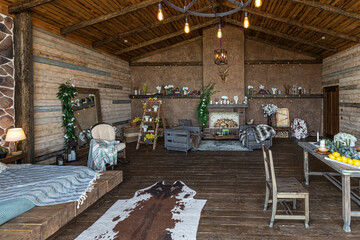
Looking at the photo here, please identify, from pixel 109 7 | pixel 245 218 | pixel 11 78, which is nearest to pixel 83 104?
pixel 11 78

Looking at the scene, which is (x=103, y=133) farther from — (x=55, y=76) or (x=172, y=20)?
(x=172, y=20)

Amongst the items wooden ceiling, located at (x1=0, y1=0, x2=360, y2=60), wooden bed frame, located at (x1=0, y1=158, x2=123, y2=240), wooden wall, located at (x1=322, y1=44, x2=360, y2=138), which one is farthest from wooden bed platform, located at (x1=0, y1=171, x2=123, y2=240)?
wooden wall, located at (x1=322, y1=44, x2=360, y2=138)

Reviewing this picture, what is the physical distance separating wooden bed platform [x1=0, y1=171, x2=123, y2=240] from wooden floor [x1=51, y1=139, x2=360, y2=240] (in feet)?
0.63

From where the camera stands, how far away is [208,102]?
9.66 m

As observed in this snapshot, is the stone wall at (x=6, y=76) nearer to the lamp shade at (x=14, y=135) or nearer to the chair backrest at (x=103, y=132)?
the lamp shade at (x=14, y=135)

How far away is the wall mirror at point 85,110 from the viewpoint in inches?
262

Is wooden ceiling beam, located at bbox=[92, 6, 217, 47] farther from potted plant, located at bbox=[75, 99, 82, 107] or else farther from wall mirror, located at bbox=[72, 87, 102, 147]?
potted plant, located at bbox=[75, 99, 82, 107]

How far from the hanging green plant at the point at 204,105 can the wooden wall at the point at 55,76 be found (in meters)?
3.93

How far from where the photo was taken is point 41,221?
7.71 feet

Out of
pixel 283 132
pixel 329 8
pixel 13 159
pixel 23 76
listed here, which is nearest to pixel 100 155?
pixel 13 159

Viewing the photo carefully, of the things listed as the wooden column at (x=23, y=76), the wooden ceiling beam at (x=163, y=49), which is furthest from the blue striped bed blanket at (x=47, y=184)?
the wooden ceiling beam at (x=163, y=49)

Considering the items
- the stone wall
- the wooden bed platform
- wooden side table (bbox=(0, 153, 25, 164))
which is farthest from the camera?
the stone wall

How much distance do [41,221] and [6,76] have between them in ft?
11.9

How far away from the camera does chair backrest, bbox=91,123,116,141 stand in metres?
5.51
